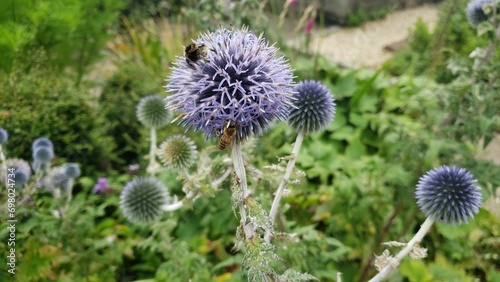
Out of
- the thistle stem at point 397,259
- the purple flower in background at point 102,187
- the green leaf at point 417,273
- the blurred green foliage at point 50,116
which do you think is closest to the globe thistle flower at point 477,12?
the green leaf at point 417,273

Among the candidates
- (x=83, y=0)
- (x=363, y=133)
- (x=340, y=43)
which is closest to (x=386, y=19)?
(x=340, y=43)

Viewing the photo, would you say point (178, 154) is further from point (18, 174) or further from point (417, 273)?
point (417, 273)

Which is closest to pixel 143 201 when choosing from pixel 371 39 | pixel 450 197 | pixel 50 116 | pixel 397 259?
pixel 397 259

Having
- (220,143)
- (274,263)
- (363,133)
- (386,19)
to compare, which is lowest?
(274,263)

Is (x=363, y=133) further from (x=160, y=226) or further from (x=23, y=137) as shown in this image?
(x=23, y=137)

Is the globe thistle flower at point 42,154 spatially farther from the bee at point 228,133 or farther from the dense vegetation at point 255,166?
the bee at point 228,133
